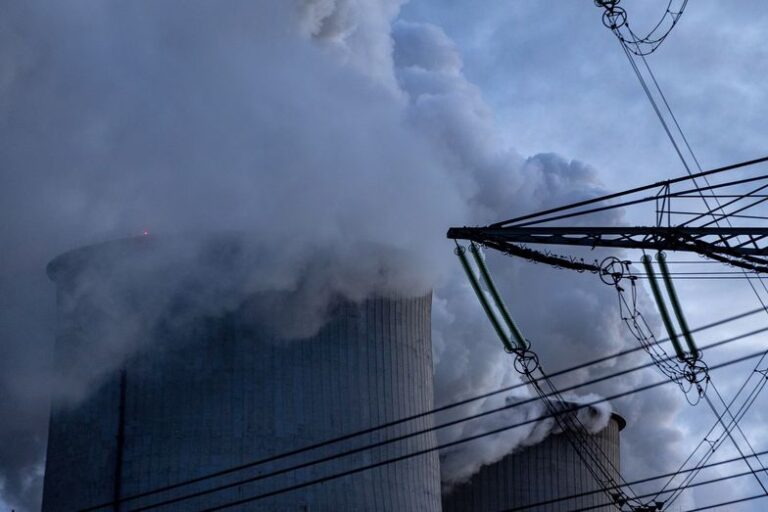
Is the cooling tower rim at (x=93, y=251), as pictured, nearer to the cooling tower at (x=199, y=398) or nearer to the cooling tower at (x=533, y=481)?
the cooling tower at (x=199, y=398)

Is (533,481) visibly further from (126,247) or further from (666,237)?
(666,237)

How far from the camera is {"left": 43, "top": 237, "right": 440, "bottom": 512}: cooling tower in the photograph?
87.5 ft

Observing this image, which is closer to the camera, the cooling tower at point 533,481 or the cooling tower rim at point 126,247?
the cooling tower rim at point 126,247

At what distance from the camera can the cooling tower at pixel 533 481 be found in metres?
40.1

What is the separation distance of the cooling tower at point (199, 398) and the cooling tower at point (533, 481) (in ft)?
37.3

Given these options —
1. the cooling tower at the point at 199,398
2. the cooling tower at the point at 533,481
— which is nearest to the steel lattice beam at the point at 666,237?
the cooling tower at the point at 199,398

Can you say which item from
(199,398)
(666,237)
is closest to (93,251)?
(199,398)

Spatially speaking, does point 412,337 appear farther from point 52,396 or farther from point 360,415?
point 52,396

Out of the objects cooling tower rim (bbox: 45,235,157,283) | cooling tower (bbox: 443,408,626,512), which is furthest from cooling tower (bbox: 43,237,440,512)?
cooling tower (bbox: 443,408,626,512)

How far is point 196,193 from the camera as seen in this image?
2981 cm

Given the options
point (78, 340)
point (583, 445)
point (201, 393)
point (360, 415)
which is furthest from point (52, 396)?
point (583, 445)

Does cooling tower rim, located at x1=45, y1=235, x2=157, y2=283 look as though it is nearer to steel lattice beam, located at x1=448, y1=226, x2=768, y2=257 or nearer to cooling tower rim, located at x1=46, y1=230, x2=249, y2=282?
cooling tower rim, located at x1=46, y1=230, x2=249, y2=282

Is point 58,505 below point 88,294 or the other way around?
below

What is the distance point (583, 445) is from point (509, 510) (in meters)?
3.86
